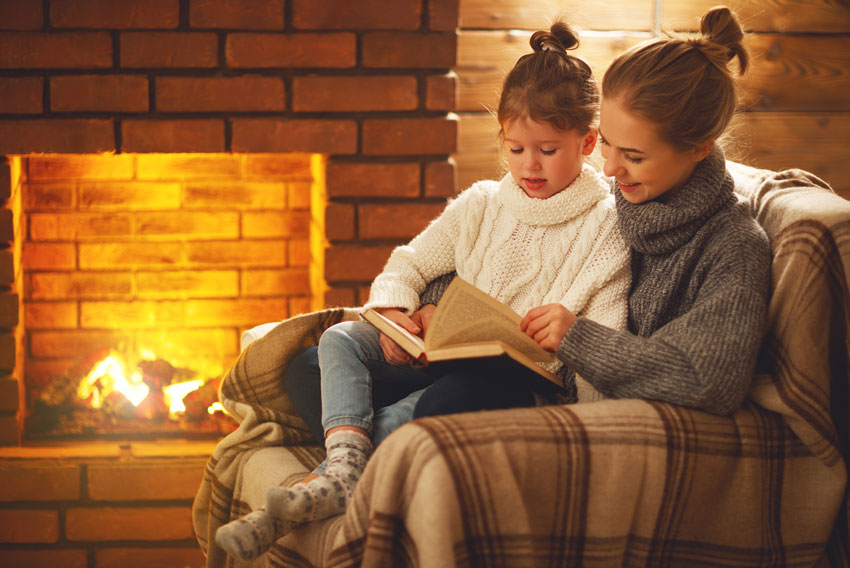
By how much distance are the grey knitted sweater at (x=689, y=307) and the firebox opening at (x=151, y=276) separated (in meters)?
0.96

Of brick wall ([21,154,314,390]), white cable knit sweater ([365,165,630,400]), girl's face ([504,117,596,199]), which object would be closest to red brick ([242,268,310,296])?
brick wall ([21,154,314,390])

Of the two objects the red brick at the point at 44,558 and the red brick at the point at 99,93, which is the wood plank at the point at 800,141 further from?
the red brick at the point at 44,558

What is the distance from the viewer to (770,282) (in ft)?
4.00

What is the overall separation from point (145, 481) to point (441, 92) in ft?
3.68

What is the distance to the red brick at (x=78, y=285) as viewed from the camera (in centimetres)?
219

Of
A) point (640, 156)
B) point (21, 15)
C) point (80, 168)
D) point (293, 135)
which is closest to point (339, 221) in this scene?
point (293, 135)

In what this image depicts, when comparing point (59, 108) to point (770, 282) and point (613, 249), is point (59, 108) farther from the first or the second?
point (770, 282)

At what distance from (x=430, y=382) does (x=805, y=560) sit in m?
0.64

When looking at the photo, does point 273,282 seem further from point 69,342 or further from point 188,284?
point 69,342

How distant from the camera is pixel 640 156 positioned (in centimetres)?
127

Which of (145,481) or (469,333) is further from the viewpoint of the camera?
(145,481)

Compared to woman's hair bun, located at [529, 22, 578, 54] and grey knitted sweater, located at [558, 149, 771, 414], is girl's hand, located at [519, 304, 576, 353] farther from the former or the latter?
woman's hair bun, located at [529, 22, 578, 54]

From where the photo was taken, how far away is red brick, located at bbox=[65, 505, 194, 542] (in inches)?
80.9

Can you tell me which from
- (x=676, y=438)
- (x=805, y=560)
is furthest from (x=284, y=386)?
(x=805, y=560)
